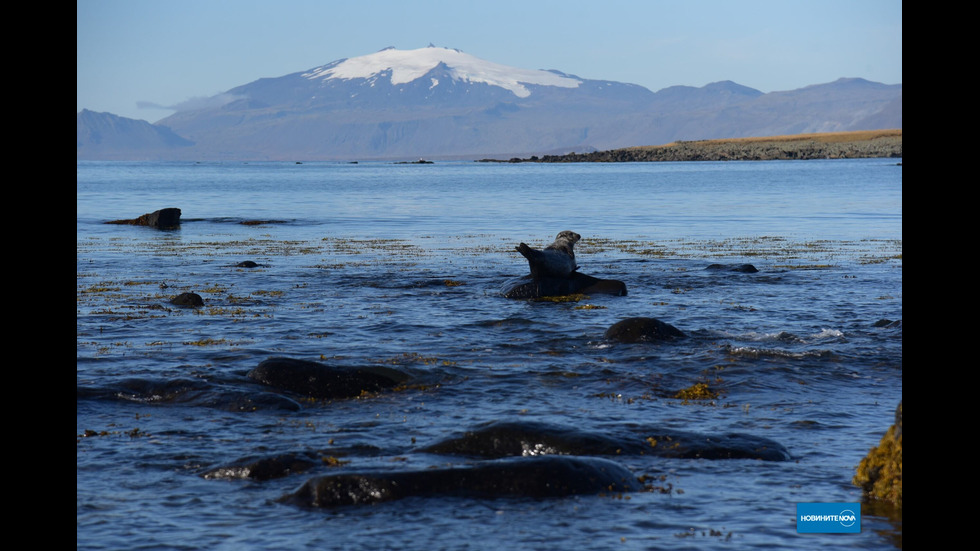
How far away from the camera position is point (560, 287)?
25.1m

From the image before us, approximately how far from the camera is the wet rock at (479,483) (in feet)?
32.1

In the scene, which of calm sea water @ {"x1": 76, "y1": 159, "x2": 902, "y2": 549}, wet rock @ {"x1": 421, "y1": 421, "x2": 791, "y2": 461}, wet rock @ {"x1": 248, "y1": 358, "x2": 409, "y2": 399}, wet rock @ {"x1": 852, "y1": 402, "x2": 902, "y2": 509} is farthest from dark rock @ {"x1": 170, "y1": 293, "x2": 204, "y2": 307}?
wet rock @ {"x1": 852, "y1": 402, "x2": 902, "y2": 509}

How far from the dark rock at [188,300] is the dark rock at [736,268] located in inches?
590

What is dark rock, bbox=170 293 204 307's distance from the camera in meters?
23.2

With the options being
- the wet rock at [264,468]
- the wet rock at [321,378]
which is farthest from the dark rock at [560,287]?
the wet rock at [264,468]

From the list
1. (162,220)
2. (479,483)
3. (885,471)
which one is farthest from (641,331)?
(162,220)

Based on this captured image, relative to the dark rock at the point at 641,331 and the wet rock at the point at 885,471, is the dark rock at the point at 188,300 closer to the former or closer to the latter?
the dark rock at the point at 641,331

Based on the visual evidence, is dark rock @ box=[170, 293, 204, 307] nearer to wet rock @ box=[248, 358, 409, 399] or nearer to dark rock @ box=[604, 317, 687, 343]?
wet rock @ box=[248, 358, 409, 399]

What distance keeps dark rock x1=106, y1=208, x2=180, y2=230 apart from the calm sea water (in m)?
14.1

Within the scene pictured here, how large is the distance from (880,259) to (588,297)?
12347 mm
